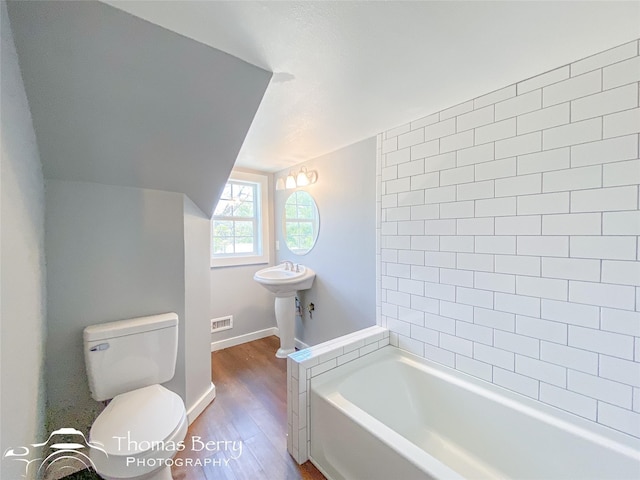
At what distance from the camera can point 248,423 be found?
6.12ft

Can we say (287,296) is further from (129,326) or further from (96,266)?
(96,266)

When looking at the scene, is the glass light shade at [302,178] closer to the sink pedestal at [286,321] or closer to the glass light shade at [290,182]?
the glass light shade at [290,182]

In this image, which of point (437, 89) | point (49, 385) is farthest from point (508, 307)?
point (49, 385)

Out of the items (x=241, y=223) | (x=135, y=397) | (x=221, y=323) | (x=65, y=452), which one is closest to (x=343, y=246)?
(x=241, y=223)

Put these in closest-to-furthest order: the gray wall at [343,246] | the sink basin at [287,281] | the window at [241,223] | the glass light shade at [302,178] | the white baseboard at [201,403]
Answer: the white baseboard at [201,403] → the gray wall at [343,246] → the sink basin at [287,281] → the glass light shade at [302,178] → the window at [241,223]

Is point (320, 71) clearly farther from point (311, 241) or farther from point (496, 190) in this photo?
point (311, 241)

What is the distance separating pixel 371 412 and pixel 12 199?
200 centimetres

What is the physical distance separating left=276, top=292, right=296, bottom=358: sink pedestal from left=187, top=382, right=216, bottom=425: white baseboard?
794 mm

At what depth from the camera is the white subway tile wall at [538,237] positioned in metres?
1.13

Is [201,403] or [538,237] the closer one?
[538,237]

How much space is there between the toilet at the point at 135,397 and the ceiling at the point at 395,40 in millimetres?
1550

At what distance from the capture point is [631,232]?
110cm

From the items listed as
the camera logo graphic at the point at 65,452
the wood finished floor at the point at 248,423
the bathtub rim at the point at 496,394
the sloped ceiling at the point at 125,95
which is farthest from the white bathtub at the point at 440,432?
the sloped ceiling at the point at 125,95

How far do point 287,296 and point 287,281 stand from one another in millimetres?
246
